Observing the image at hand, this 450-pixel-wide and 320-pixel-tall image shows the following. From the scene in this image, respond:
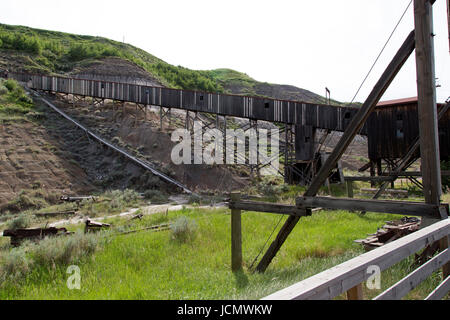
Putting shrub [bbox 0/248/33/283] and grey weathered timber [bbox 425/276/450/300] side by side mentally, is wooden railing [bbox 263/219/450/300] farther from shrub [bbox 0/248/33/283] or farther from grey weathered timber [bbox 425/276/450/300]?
shrub [bbox 0/248/33/283]

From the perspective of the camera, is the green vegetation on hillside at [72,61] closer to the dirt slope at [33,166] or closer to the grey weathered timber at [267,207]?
the dirt slope at [33,166]

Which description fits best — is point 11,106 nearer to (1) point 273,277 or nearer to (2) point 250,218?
(2) point 250,218

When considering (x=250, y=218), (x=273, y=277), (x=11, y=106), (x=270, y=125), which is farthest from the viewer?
(x=270, y=125)

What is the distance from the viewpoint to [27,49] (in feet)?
179

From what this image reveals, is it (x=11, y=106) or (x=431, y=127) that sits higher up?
(x=11, y=106)

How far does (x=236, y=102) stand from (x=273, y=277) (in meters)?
20.8

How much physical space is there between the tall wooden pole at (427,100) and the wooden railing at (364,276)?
112 cm

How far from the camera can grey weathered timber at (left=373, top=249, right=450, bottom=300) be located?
2.41m

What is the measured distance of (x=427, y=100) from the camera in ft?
14.6

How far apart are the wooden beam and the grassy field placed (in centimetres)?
108

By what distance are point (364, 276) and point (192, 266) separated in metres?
4.53

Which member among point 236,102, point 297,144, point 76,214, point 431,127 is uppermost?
point 236,102

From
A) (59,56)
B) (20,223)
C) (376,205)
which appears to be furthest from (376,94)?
(59,56)

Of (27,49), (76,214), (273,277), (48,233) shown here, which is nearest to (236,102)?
(76,214)
